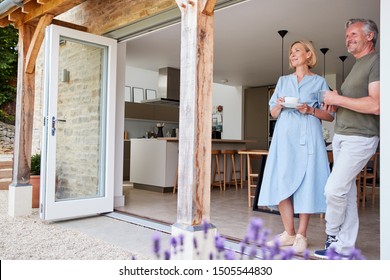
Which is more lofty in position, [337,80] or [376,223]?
[337,80]

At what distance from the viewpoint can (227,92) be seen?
10.6 meters

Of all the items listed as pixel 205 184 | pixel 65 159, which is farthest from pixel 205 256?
pixel 65 159

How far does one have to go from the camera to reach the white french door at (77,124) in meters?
4.00

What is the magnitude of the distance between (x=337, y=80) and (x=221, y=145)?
2972 mm

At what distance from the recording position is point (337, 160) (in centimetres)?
258

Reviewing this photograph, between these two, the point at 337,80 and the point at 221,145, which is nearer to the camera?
the point at 221,145

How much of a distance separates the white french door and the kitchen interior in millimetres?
601

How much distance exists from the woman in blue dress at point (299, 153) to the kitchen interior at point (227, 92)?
57 centimetres

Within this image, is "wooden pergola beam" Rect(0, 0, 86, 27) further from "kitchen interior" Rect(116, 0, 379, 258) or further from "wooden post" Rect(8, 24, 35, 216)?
"kitchen interior" Rect(116, 0, 379, 258)

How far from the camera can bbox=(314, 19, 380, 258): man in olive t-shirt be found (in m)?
2.45

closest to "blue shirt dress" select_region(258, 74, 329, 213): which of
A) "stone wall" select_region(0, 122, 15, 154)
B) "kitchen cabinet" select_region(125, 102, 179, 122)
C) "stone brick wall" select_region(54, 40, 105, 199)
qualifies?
"stone brick wall" select_region(54, 40, 105, 199)
